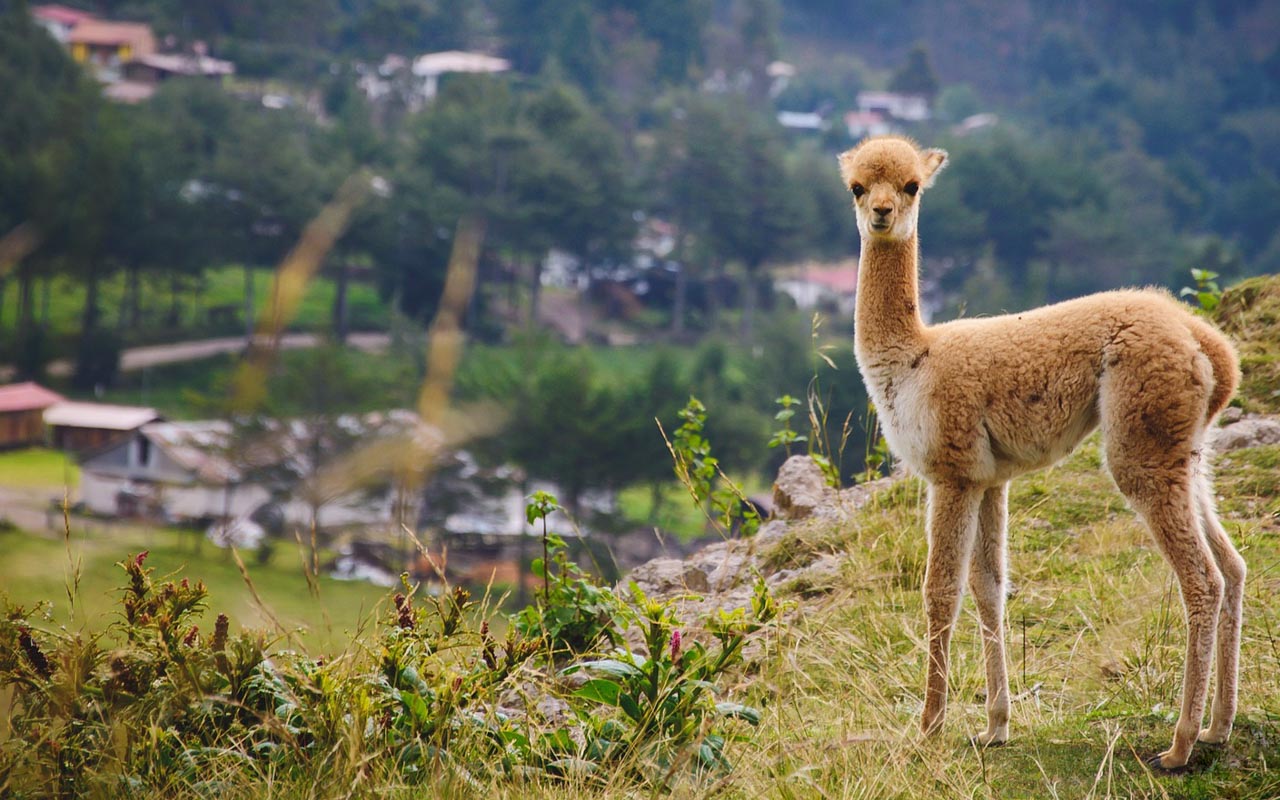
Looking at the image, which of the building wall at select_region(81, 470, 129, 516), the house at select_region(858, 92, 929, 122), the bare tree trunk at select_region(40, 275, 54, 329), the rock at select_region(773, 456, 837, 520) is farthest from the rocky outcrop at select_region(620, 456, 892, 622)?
the house at select_region(858, 92, 929, 122)

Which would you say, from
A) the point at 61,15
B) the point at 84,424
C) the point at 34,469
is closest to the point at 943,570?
the point at 34,469

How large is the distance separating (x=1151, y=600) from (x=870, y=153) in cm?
216

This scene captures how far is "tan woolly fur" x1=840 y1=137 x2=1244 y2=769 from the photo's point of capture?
3.83 metres

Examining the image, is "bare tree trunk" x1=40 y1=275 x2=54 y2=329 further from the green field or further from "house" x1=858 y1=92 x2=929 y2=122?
"house" x1=858 y1=92 x2=929 y2=122

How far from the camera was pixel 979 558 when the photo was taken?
4.39 metres

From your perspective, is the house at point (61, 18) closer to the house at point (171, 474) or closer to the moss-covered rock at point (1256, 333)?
the house at point (171, 474)

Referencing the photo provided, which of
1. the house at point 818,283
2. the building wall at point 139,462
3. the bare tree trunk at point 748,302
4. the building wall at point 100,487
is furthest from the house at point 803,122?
the building wall at point 100,487

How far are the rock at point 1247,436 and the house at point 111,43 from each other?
258ft

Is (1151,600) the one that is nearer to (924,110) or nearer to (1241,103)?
(924,110)

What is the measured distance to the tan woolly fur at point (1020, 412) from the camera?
3830 millimetres

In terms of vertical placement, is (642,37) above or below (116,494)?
above

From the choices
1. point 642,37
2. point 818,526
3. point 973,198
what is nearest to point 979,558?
point 818,526

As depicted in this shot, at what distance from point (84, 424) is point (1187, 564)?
1605 inches

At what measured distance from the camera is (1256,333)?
7570mm
